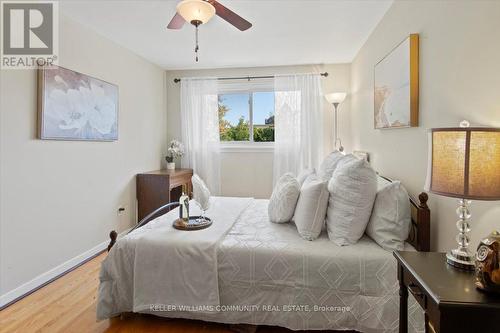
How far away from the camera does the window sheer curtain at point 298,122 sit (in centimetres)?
409

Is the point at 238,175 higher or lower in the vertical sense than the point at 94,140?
lower

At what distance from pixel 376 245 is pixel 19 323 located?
2483 mm

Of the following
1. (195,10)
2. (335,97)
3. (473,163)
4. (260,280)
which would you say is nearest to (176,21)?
(195,10)

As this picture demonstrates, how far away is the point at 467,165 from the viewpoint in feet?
3.22

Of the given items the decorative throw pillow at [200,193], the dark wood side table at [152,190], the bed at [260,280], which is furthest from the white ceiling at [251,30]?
the bed at [260,280]

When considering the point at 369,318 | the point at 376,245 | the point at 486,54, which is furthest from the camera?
the point at 376,245

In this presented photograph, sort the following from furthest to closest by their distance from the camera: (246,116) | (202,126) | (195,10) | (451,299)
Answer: (246,116), (202,126), (195,10), (451,299)

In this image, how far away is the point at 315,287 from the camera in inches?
64.9

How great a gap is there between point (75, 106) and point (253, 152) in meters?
2.49

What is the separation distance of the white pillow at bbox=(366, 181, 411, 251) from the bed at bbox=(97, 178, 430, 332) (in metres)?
0.07

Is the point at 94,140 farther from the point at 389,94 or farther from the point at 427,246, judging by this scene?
the point at 427,246

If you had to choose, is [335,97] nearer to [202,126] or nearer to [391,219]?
[202,126]

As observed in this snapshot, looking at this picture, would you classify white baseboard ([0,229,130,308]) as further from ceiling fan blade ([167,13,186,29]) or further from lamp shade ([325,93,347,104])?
lamp shade ([325,93,347,104])

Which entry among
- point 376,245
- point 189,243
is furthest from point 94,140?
point 376,245
